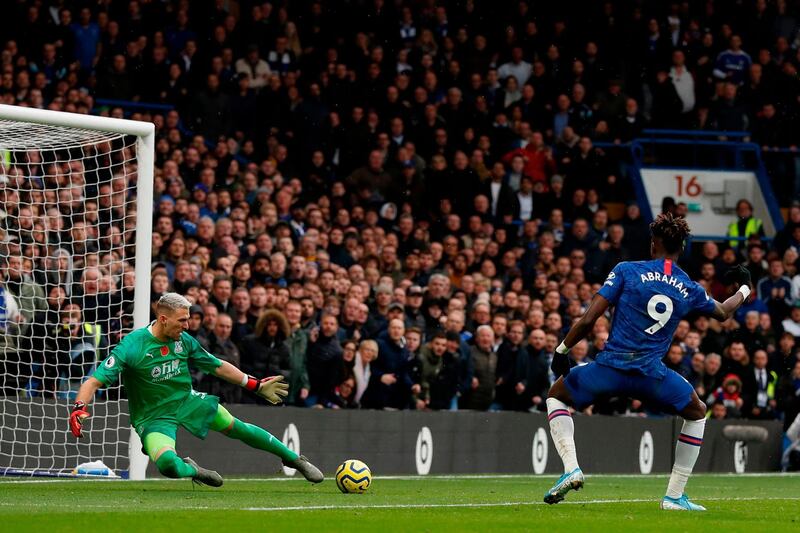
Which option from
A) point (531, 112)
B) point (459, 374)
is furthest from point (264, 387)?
point (531, 112)

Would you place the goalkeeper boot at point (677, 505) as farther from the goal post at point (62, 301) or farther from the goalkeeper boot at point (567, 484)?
the goal post at point (62, 301)

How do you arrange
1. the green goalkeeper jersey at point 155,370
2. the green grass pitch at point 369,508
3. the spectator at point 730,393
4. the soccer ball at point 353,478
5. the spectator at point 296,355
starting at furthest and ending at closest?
the spectator at point 730,393, the spectator at point 296,355, the soccer ball at point 353,478, the green goalkeeper jersey at point 155,370, the green grass pitch at point 369,508

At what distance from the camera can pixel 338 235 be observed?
1959cm

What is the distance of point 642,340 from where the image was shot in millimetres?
10320

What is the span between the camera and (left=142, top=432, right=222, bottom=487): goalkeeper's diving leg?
37.8 ft

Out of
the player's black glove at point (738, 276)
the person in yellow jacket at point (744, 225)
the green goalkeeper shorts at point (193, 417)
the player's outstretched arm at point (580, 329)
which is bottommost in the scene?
the green goalkeeper shorts at point (193, 417)

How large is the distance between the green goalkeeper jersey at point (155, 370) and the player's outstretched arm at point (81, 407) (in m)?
0.34

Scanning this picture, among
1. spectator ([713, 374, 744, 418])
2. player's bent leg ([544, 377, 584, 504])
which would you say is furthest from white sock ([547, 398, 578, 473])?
spectator ([713, 374, 744, 418])

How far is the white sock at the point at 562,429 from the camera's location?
34.2 ft

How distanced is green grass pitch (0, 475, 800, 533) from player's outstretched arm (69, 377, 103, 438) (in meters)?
0.50

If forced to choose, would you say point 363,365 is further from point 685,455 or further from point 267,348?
point 685,455

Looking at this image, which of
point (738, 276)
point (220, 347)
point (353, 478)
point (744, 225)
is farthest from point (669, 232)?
point (744, 225)

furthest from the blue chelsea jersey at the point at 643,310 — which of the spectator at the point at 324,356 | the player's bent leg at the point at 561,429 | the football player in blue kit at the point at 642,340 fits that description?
the spectator at the point at 324,356

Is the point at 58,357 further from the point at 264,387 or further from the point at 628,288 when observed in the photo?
the point at 628,288
